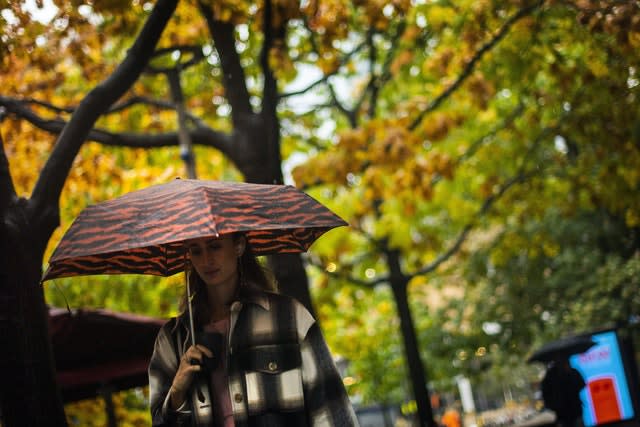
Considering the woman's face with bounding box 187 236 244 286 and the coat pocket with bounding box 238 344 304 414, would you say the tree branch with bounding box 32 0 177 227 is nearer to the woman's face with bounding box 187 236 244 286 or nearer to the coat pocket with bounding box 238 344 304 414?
the woman's face with bounding box 187 236 244 286

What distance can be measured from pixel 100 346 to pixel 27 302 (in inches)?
158

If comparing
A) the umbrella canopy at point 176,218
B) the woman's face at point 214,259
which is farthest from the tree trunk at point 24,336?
the woman's face at point 214,259

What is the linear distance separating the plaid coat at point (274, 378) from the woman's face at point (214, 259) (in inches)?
6.5

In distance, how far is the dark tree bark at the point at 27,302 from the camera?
549 cm

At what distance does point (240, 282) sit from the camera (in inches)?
168

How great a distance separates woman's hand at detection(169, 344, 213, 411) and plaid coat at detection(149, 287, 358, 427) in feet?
0.18

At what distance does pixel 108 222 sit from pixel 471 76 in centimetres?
1042

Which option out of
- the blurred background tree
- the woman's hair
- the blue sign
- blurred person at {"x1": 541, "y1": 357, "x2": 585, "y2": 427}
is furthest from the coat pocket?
the blue sign

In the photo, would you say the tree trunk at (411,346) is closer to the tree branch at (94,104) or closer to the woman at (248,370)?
the tree branch at (94,104)

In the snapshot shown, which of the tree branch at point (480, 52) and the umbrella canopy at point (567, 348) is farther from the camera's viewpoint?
the umbrella canopy at point (567, 348)

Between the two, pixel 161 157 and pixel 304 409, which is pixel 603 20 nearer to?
pixel 304 409

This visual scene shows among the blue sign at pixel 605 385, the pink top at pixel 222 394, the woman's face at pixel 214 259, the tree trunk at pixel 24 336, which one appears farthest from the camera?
the blue sign at pixel 605 385

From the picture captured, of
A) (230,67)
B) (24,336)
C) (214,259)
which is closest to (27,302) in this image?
(24,336)

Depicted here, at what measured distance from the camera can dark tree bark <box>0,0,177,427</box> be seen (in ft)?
18.0
